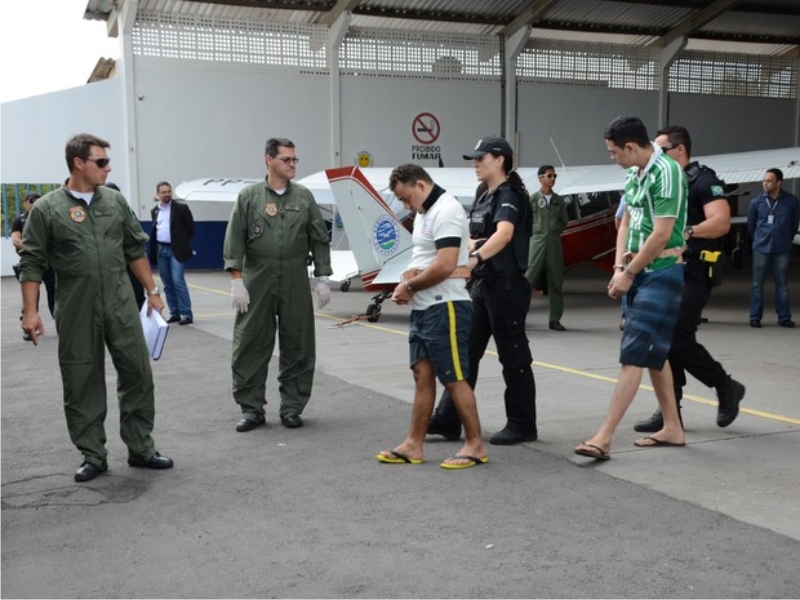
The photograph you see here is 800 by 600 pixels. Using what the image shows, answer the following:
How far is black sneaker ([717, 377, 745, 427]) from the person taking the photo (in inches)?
234

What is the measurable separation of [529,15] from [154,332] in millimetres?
24199

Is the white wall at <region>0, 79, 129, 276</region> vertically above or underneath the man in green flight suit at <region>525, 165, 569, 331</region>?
above

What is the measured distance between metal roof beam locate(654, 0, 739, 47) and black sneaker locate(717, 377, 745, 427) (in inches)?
1008

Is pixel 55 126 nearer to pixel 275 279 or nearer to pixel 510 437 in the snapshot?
pixel 275 279

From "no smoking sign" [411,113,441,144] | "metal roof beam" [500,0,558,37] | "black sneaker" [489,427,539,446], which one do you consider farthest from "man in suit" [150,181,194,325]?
"metal roof beam" [500,0,558,37]

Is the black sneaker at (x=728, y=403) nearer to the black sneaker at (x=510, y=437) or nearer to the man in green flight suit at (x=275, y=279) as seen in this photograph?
the black sneaker at (x=510, y=437)

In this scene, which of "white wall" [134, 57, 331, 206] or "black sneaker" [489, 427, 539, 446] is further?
"white wall" [134, 57, 331, 206]

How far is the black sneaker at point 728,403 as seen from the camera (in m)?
5.95

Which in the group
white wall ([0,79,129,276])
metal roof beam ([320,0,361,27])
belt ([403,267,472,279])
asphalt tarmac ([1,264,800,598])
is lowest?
asphalt tarmac ([1,264,800,598])

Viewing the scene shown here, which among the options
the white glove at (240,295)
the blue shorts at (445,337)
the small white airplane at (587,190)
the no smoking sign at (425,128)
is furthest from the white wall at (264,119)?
the blue shorts at (445,337)

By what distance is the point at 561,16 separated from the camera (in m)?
28.4

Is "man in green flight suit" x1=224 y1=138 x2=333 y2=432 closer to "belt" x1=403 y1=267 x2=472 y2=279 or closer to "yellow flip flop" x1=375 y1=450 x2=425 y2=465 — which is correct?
"yellow flip flop" x1=375 y1=450 x2=425 y2=465

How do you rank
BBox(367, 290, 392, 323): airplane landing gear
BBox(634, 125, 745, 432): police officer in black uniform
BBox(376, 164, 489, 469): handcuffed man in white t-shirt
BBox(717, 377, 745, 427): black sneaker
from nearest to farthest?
BBox(376, 164, 489, 469): handcuffed man in white t-shirt, BBox(634, 125, 745, 432): police officer in black uniform, BBox(717, 377, 745, 427): black sneaker, BBox(367, 290, 392, 323): airplane landing gear

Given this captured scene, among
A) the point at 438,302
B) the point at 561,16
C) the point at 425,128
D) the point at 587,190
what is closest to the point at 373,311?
the point at 587,190
